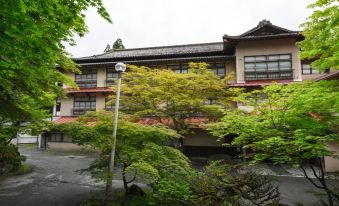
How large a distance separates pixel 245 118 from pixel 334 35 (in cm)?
393

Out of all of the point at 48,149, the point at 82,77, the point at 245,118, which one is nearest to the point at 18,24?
the point at 245,118

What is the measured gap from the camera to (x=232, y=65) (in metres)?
24.6

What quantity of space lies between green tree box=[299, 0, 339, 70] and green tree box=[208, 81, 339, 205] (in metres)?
0.97

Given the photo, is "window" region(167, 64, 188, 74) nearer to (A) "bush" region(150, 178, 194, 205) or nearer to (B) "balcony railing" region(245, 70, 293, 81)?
(B) "balcony railing" region(245, 70, 293, 81)

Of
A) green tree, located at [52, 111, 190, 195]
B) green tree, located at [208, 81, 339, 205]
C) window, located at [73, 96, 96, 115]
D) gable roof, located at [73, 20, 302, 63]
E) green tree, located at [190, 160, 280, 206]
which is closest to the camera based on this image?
green tree, located at [190, 160, 280, 206]

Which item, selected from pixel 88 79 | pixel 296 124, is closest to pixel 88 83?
pixel 88 79

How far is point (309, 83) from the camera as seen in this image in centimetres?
896

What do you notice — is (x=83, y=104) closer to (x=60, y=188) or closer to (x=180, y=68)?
(x=180, y=68)

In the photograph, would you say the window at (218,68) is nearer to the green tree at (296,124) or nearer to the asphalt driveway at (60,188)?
the asphalt driveway at (60,188)

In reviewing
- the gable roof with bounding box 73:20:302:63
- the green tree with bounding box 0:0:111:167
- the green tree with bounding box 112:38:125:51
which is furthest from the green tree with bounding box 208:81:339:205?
the green tree with bounding box 112:38:125:51

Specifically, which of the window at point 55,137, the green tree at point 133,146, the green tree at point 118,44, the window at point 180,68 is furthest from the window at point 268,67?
the green tree at point 118,44

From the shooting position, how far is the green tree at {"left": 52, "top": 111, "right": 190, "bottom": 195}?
28.7 ft

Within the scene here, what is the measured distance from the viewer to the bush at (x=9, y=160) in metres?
14.4

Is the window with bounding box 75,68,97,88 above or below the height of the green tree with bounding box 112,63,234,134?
above
